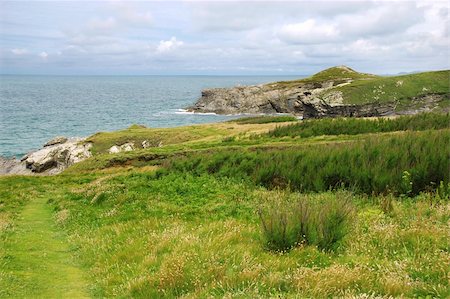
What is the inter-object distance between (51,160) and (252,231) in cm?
5068

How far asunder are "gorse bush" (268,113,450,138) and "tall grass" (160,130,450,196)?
46.4ft

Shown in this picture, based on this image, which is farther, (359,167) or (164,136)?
(164,136)

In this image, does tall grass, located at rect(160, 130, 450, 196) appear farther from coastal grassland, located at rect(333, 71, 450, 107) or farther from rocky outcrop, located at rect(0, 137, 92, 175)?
coastal grassland, located at rect(333, 71, 450, 107)

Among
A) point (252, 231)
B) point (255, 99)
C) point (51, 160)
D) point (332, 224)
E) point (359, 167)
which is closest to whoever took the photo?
point (332, 224)

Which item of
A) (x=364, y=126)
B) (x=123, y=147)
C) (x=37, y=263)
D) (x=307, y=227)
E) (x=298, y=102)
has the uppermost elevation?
(x=307, y=227)

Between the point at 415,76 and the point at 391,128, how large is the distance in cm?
6192

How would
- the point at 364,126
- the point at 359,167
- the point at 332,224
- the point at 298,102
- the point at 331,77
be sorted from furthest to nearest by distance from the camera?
the point at 331,77 < the point at 298,102 < the point at 364,126 < the point at 359,167 < the point at 332,224

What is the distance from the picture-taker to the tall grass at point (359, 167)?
1762 cm

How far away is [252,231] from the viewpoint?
11.4 m

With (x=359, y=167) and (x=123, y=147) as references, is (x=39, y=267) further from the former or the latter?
(x=123, y=147)

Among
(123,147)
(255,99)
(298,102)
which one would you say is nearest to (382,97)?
(298,102)

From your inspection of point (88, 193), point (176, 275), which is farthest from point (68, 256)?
point (88, 193)

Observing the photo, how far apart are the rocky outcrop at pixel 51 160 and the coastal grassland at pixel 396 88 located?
4917cm

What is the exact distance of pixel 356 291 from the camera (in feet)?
24.2
